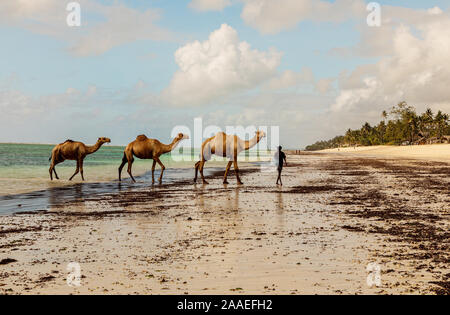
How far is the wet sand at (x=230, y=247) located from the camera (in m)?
4.67

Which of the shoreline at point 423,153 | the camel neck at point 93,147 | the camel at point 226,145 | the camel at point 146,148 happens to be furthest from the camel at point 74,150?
the shoreline at point 423,153

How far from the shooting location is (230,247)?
645 cm

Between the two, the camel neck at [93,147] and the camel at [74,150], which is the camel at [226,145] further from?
the camel neck at [93,147]

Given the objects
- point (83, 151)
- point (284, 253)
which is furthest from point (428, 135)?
point (284, 253)

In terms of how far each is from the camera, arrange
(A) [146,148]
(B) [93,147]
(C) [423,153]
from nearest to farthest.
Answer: (A) [146,148]
(B) [93,147]
(C) [423,153]

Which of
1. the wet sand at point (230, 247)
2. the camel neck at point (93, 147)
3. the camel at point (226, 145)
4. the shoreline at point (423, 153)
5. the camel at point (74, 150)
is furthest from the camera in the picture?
the shoreline at point (423, 153)

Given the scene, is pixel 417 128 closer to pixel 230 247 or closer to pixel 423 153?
pixel 423 153

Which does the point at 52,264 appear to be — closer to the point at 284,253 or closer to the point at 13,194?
the point at 284,253

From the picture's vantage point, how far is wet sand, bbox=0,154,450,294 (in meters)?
4.67

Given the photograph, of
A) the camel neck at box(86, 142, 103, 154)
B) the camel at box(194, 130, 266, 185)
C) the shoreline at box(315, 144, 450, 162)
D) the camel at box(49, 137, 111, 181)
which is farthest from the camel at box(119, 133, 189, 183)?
the shoreline at box(315, 144, 450, 162)

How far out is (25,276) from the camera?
5.04m

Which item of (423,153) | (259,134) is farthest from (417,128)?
(259,134)

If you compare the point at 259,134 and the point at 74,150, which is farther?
the point at 74,150
